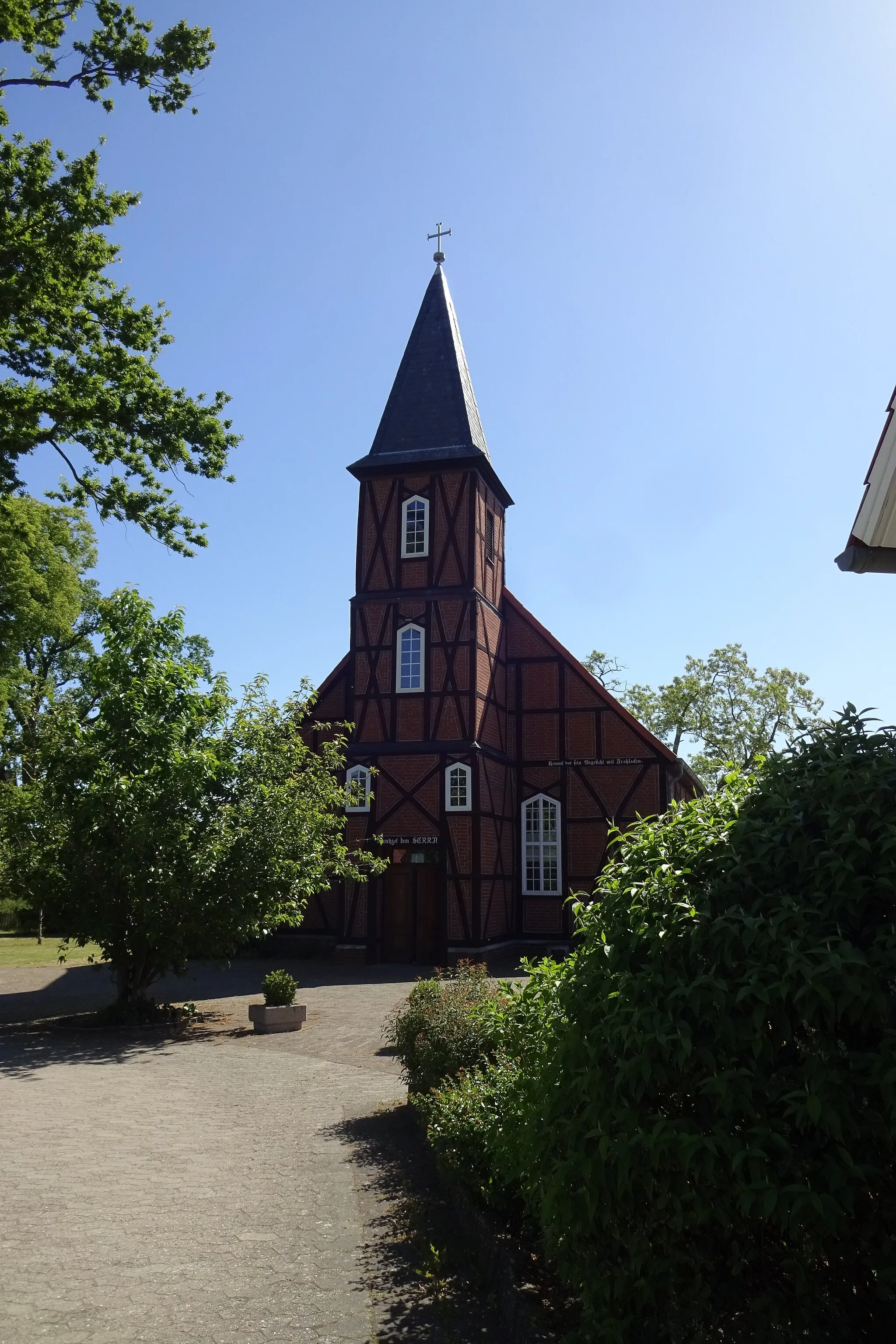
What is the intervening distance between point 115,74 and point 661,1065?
43.2 ft

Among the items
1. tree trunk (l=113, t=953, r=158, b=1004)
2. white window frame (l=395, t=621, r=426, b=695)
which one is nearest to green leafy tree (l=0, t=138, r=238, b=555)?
tree trunk (l=113, t=953, r=158, b=1004)

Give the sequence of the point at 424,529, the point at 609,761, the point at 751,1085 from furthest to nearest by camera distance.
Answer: the point at 609,761, the point at 424,529, the point at 751,1085

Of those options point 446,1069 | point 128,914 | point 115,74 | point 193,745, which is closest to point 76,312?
point 115,74

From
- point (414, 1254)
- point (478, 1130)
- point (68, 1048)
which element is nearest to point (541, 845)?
point (68, 1048)

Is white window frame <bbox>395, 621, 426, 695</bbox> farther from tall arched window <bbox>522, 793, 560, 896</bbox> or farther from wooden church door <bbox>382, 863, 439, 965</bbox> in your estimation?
tall arched window <bbox>522, 793, 560, 896</bbox>

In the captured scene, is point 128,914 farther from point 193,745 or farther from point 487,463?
point 487,463

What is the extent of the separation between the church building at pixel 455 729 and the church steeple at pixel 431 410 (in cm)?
6

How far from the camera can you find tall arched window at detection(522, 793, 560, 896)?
83.8ft

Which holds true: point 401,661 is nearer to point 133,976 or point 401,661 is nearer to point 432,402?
point 432,402

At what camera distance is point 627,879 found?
12.7 feet

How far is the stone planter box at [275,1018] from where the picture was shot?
45.1 ft

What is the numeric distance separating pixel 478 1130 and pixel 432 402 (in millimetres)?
23384

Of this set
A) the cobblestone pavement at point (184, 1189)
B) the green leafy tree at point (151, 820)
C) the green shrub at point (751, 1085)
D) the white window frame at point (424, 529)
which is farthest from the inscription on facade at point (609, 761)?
the green shrub at point (751, 1085)

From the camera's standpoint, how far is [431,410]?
26516mm
